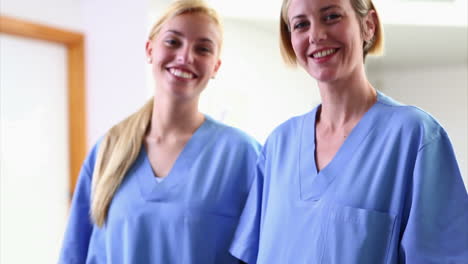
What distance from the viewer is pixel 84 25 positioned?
220 cm

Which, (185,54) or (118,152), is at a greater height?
(185,54)

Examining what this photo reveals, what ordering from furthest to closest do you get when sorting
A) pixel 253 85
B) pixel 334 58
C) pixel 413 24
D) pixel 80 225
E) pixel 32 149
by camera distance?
1. pixel 253 85
2. pixel 413 24
3. pixel 32 149
4. pixel 80 225
5. pixel 334 58

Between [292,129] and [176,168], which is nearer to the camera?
[292,129]

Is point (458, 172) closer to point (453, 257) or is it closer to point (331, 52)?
point (453, 257)

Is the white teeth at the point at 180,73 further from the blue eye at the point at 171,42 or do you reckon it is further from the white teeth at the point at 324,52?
A: the white teeth at the point at 324,52

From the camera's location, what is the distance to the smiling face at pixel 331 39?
92cm

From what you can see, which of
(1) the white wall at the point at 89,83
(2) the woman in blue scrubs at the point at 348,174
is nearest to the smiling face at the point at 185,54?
(2) the woman in blue scrubs at the point at 348,174

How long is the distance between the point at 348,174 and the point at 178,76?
0.50 metres

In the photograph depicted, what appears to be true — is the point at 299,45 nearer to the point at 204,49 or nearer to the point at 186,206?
the point at 204,49

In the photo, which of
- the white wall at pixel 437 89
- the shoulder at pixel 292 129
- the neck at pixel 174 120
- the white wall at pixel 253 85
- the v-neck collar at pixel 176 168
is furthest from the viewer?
the white wall at pixel 253 85

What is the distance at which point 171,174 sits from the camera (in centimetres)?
119

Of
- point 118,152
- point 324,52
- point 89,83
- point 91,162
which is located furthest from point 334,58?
point 89,83

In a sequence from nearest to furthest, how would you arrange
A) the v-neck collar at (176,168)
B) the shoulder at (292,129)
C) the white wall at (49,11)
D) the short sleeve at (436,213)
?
1. the short sleeve at (436,213)
2. the shoulder at (292,129)
3. the v-neck collar at (176,168)
4. the white wall at (49,11)

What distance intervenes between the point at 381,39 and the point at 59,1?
159cm
